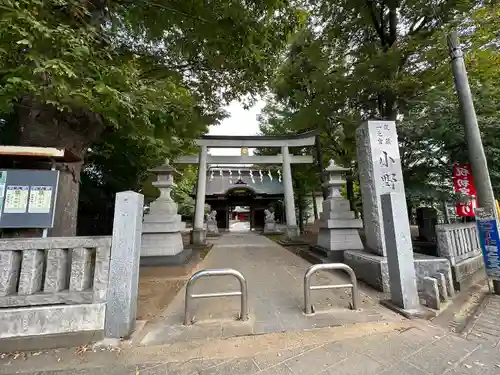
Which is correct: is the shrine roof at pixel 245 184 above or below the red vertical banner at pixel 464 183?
above

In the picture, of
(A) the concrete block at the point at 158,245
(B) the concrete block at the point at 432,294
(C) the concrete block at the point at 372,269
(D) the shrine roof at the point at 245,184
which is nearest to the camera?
(B) the concrete block at the point at 432,294

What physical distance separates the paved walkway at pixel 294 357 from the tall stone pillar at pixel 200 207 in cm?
918

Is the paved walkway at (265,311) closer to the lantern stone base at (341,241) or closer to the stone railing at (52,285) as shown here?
the stone railing at (52,285)

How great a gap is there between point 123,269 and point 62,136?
10.0ft

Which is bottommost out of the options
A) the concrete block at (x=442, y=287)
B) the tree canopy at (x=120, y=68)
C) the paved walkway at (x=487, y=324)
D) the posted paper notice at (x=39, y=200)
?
the paved walkway at (x=487, y=324)

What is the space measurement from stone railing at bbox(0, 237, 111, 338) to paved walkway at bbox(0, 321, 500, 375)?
31cm

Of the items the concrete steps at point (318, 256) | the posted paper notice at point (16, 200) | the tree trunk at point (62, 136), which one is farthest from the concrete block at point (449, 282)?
the tree trunk at point (62, 136)

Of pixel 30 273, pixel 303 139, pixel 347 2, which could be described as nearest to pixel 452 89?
pixel 347 2

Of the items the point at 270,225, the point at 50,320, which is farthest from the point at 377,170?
the point at 270,225

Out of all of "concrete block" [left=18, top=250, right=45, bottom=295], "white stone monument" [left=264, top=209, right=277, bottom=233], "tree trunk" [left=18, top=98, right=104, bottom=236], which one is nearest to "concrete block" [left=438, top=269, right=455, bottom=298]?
"concrete block" [left=18, top=250, right=45, bottom=295]

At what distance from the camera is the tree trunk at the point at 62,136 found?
391cm

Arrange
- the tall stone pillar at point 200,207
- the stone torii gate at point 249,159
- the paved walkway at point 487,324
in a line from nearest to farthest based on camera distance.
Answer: the paved walkway at point 487,324 < the tall stone pillar at point 200,207 < the stone torii gate at point 249,159

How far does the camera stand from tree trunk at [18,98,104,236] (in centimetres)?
391

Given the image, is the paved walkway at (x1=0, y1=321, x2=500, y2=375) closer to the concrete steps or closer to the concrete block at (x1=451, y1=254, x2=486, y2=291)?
the concrete block at (x1=451, y1=254, x2=486, y2=291)
